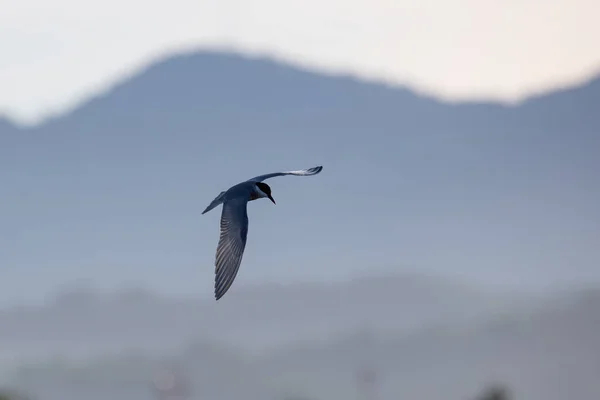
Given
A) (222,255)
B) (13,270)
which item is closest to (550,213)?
(13,270)

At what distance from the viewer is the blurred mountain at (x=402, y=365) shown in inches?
3629

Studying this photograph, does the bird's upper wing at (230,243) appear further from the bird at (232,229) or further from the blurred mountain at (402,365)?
the blurred mountain at (402,365)

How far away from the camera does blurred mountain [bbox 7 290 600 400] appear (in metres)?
92.2

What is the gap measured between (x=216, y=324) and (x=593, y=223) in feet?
212

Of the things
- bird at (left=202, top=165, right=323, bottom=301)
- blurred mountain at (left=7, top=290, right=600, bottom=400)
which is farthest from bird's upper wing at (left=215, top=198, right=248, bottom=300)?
blurred mountain at (left=7, top=290, right=600, bottom=400)

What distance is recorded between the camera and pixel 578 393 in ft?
365

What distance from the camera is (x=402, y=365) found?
109 metres

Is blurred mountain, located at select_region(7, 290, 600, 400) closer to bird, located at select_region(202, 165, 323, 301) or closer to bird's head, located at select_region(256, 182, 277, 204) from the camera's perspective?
bird's head, located at select_region(256, 182, 277, 204)

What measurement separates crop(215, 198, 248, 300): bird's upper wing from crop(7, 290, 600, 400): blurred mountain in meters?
67.3

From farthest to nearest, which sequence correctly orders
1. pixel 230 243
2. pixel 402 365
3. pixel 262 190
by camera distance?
pixel 402 365 → pixel 262 190 → pixel 230 243

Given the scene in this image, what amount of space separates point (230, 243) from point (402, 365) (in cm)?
8867

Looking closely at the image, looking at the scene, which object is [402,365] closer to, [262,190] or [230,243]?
[262,190]

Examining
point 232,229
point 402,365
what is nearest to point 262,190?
point 232,229

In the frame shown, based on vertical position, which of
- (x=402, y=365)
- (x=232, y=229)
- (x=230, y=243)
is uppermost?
(x=402, y=365)
